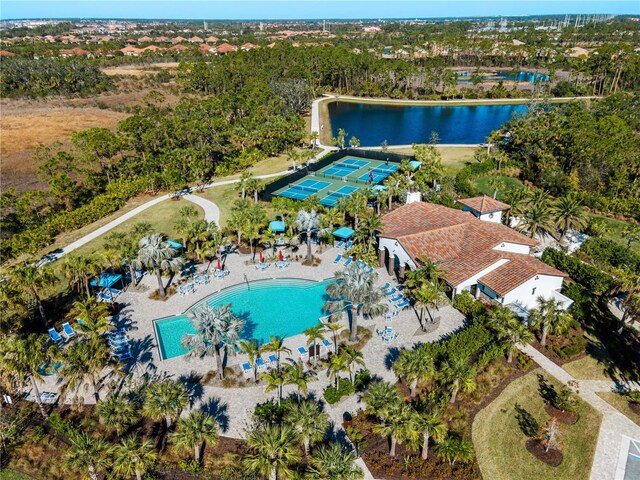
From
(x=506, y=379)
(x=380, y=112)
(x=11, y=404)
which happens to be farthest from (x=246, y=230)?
(x=380, y=112)

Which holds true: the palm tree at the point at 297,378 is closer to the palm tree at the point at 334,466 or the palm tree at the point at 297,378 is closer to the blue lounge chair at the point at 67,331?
the palm tree at the point at 334,466

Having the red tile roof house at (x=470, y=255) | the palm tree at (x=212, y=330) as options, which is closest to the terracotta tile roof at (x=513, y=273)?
the red tile roof house at (x=470, y=255)

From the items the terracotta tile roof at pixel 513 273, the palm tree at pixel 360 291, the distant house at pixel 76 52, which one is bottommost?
the terracotta tile roof at pixel 513 273

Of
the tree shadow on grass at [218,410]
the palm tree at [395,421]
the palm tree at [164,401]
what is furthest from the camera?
the tree shadow on grass at [218,410]

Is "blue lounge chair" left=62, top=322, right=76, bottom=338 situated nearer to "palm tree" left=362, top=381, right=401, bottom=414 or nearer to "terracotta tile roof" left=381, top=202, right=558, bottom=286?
"palm tree" left=362, top=381, right=401, bottom=414

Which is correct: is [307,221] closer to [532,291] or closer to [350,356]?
[350,356]

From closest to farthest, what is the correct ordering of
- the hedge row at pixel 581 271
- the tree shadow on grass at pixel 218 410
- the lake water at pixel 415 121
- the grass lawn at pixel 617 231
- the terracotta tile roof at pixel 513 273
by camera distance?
the tree shadow on grass at pixel 218 410, the terracotta tile roof at pixel 513 273, the hedge row at pixel 581 271, the grass lawn at pixel 617 231, the lake water at pixel 415 121

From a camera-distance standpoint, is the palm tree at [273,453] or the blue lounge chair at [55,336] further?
the blue lounge chair at [55,336]
